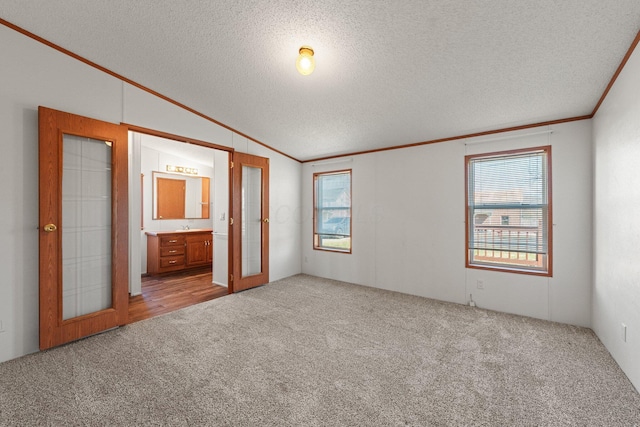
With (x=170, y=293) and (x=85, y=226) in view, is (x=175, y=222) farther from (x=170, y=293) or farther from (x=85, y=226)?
(x=85, y=226)

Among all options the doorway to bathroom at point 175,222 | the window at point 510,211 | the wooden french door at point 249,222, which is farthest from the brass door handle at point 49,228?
the window at point 510,211

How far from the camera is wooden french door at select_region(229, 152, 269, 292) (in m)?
4.21

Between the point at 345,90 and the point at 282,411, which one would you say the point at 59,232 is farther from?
the point at 345,90

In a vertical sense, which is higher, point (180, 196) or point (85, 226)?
point (180, 196)

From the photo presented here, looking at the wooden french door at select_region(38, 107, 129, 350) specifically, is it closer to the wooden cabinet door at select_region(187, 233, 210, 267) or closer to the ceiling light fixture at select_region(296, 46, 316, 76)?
the ceiling light fixture at select_region(296, 46, 316, 76)

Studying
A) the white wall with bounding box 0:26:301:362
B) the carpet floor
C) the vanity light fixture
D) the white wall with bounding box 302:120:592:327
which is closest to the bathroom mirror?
the vanity light fixture

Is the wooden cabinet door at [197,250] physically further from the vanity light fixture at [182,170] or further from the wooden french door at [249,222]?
the wooden french door at [249,222]

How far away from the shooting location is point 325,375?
6.88 ft

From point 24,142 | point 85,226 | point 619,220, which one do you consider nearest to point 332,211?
point 85,226

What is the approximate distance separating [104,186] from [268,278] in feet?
8.84

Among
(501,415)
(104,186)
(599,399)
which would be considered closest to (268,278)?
(104,186)

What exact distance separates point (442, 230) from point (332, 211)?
77.9 inches

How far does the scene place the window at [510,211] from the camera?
3254mm

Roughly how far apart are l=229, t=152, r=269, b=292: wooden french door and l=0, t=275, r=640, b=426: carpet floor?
1125 millimetres
